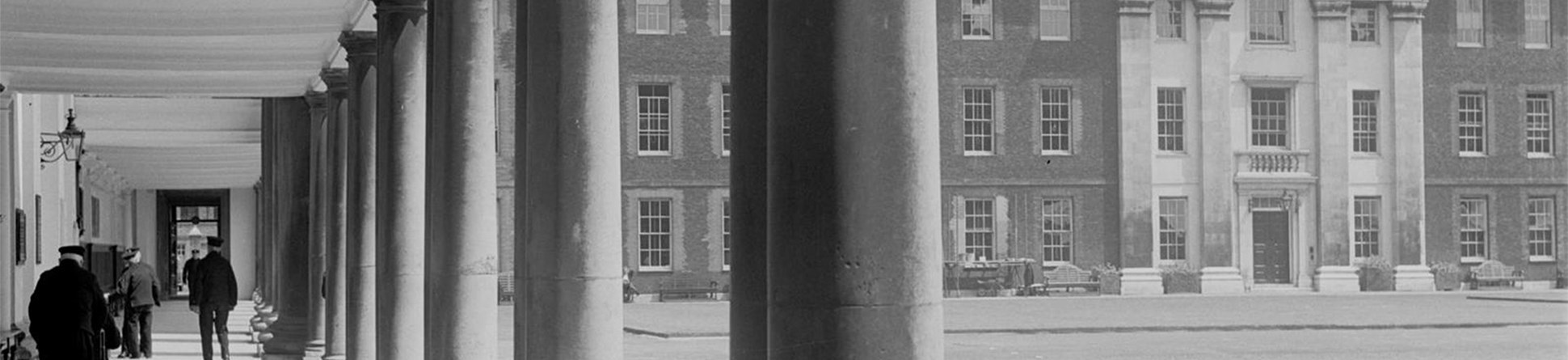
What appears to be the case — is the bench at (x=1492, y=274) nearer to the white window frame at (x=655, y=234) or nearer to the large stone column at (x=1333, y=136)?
the large stone column at (x=1333, y=136)

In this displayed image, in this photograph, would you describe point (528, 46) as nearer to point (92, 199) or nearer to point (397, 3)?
point (397, 3)

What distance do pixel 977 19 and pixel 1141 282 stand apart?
298 inches

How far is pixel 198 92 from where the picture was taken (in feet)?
76.8

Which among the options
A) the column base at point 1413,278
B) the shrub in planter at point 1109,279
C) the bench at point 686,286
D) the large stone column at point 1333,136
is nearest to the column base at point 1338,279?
the large stone column at point 1333,136

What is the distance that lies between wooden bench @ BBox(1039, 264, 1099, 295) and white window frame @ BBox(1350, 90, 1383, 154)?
7.66 meters

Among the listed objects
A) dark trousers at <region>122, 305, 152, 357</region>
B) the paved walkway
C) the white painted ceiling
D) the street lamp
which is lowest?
the paved walkway

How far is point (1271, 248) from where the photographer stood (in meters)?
50.6

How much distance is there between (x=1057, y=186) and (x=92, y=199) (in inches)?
942

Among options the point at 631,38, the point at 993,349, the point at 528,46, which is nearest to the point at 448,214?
the point at 528,46

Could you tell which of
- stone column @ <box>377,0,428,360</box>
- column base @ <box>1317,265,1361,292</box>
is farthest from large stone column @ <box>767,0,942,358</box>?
column base @ <box>1317,265,1361,292</box>

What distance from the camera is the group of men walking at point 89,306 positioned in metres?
13.6

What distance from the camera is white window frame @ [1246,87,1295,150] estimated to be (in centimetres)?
5100

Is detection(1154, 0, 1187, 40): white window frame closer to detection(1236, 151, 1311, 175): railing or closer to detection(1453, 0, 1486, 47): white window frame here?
detection(1236, 151, 1311, 175): railing

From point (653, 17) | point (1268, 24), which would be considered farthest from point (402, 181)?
point (1268, 24)
